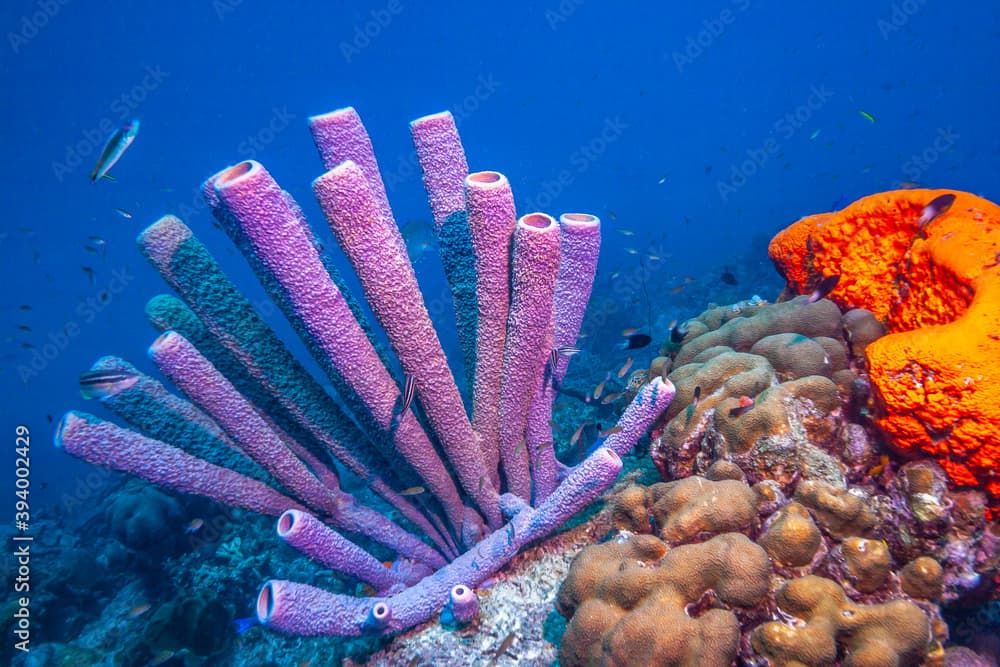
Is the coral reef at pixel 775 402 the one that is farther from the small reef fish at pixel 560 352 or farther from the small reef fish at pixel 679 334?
the small reef fish at pixel 560 352

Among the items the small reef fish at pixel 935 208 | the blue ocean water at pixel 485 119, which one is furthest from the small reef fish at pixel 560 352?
the blue ocean water at pixel 485 119

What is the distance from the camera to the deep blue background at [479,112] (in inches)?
1532

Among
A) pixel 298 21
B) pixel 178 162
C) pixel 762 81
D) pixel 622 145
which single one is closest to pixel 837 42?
pixel 762 81

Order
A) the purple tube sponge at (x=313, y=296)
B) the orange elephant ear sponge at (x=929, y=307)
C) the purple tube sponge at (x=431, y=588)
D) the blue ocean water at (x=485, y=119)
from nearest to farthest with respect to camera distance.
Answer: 1. the purple tube sponge at (x=313, y=296)
2. the orange elephant ear sponge at (x=929, y=307)
3. the purple tube sponge at (x=431, y=588)
4. the blue ocean water at (x=485, y=119)

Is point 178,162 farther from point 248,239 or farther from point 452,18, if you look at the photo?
point 248,239

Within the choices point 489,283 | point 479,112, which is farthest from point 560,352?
point 479,112

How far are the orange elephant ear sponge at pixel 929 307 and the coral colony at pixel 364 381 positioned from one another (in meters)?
1.15

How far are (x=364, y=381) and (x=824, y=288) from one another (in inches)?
131

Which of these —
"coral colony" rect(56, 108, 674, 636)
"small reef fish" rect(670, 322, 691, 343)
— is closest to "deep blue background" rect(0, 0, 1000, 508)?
"small reef fish" rect(670, 322, 691, 343)

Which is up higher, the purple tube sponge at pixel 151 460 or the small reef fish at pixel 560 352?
the small reef fish at pixel 560 352

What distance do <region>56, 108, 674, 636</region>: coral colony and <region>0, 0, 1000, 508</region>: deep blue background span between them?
18.7 m

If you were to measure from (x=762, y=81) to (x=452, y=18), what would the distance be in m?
69.9

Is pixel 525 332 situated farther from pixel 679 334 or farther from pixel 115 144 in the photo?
pixel 115 144

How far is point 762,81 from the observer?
95438 mm
